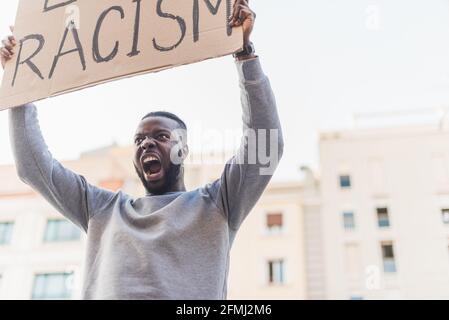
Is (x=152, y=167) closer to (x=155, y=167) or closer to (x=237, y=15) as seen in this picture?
(x=155, y=167)

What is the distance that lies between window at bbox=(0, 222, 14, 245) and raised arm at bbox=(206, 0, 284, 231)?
31.8ft

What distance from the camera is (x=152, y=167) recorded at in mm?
980

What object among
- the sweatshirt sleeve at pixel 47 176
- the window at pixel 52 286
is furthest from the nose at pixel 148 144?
the window at pixel 52 286

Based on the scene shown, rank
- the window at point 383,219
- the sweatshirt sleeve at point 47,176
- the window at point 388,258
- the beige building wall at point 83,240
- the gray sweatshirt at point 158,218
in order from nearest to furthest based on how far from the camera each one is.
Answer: the gray sweatshirt at point 158,218
the sweatshirt sleeve at point 47,176
the beige building wall at point 83,240
the window at point 388,258
the window at point 383,219

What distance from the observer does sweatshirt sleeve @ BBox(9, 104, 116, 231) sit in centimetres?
97

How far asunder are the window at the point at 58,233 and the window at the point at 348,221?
15.2 feet

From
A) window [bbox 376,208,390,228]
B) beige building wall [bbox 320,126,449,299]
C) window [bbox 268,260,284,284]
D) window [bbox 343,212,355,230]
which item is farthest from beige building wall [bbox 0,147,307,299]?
window [bbox 376,208,390,228]

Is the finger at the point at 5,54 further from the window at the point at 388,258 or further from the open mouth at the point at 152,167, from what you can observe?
the window at the point at 388,258

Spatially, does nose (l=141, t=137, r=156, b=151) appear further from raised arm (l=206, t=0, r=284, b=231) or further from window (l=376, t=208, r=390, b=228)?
window (l=376, t=208, r=390, b=228)

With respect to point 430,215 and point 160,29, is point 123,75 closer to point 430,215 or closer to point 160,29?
point 160,29

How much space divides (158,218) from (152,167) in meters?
0.11

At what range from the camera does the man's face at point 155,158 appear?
3.21 ft

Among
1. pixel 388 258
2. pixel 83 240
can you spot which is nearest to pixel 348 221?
pixel 388 258
